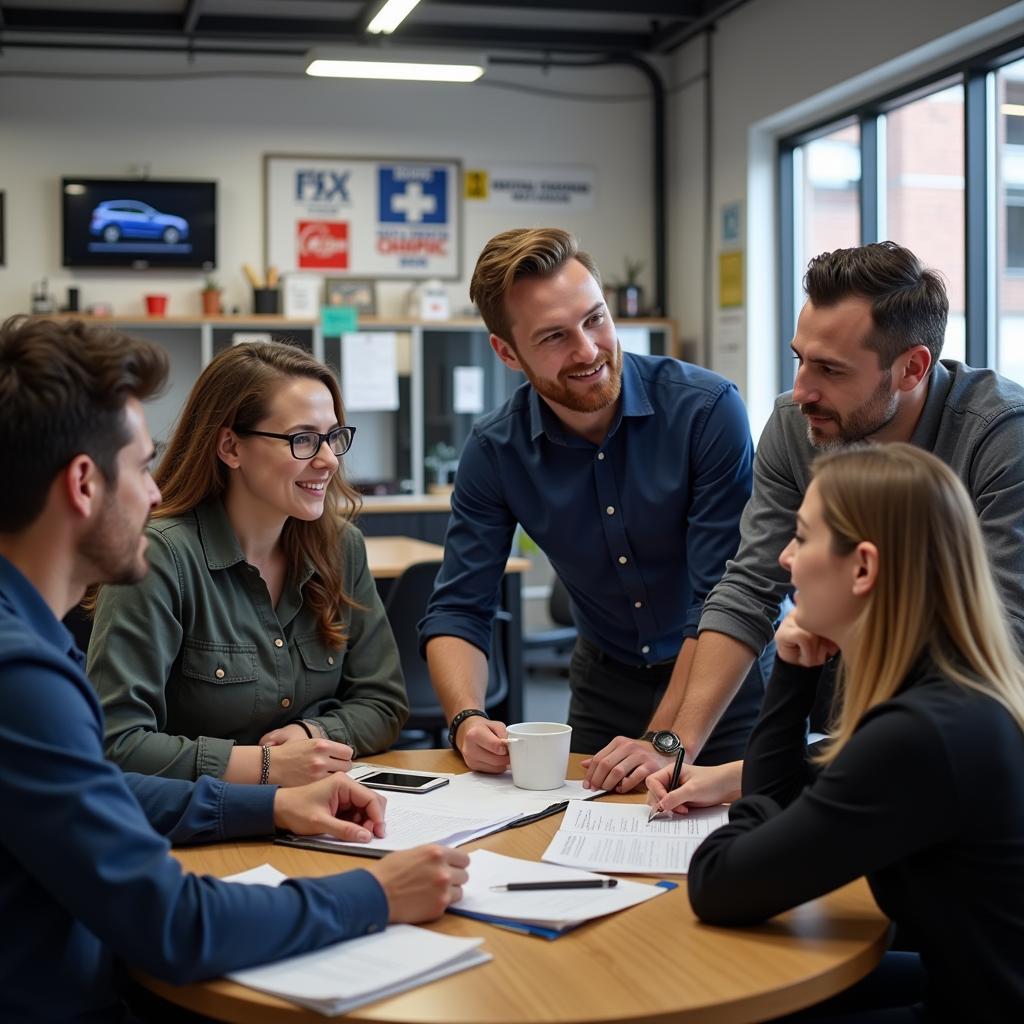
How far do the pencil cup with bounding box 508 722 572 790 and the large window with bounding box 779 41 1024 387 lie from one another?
10.4 ft

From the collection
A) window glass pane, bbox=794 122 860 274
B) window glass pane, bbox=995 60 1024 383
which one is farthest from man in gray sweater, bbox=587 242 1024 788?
window glass pane, bbox=794 122 860 274

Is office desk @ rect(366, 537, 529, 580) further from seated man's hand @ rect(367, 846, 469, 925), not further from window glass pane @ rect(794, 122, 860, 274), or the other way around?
window glass pane @ rect(794, 122, 860, 274)

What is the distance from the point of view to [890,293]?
2.08 meters

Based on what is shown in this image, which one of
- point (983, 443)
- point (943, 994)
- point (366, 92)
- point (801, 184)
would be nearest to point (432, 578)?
point (983, 443)

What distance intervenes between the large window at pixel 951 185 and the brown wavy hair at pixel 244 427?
304 centimetres

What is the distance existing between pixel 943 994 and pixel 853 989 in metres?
0.31

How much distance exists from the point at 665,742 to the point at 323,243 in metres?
5.88

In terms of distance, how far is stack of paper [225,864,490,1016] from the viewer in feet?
3.93

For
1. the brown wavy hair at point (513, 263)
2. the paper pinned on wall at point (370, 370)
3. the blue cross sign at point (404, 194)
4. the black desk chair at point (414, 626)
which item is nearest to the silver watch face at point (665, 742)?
the brown wavy hair at point (513, 263)

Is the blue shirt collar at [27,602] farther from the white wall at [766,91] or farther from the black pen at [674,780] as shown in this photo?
the white wall at [766,91]

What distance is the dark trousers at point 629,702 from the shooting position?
2.47 m

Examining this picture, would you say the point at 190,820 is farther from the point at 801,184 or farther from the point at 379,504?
the point at 801,184

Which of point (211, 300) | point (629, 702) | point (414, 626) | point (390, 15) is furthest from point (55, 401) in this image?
point (211, 300)

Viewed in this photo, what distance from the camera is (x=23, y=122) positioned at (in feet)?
22.9
